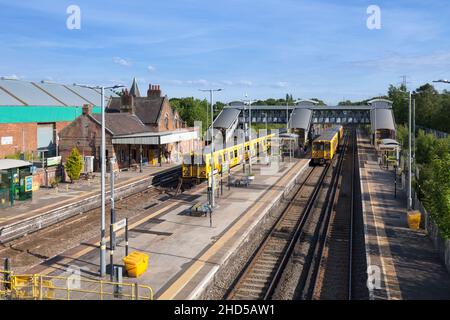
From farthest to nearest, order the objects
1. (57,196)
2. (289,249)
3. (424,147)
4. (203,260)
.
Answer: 1. (424,147)
2. (57,196)
3. (289,249)
4. (203,260)

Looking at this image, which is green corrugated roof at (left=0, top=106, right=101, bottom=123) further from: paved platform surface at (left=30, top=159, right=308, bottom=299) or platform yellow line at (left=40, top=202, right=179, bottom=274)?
platform yellow line at (left=40, top=202, right=179, bottom=274)

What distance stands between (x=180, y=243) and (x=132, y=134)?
2495cm

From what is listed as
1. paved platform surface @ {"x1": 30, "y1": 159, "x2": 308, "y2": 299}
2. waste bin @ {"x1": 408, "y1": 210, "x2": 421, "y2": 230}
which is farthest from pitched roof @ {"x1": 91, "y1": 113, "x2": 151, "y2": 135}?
waste bin @ {"x1": 408, "y1": 210, "x2": 421, "y2": 230}

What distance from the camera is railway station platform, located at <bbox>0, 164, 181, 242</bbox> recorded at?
2382 cm

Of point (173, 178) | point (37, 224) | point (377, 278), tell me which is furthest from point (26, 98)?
point (377, 278)

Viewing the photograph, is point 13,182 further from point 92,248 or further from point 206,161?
point 206,161

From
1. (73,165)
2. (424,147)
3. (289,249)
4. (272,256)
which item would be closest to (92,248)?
(272,256)

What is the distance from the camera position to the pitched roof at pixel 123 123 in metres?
41.3

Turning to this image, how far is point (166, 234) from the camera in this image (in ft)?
69.5

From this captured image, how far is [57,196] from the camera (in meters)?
29.9

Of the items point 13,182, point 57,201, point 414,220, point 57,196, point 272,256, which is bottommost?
point 272,256

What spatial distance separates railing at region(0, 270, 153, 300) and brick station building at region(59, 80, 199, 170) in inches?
1011

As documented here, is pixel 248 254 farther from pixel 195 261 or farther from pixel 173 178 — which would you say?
pixel 173 178

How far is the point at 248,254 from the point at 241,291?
4.01 m
